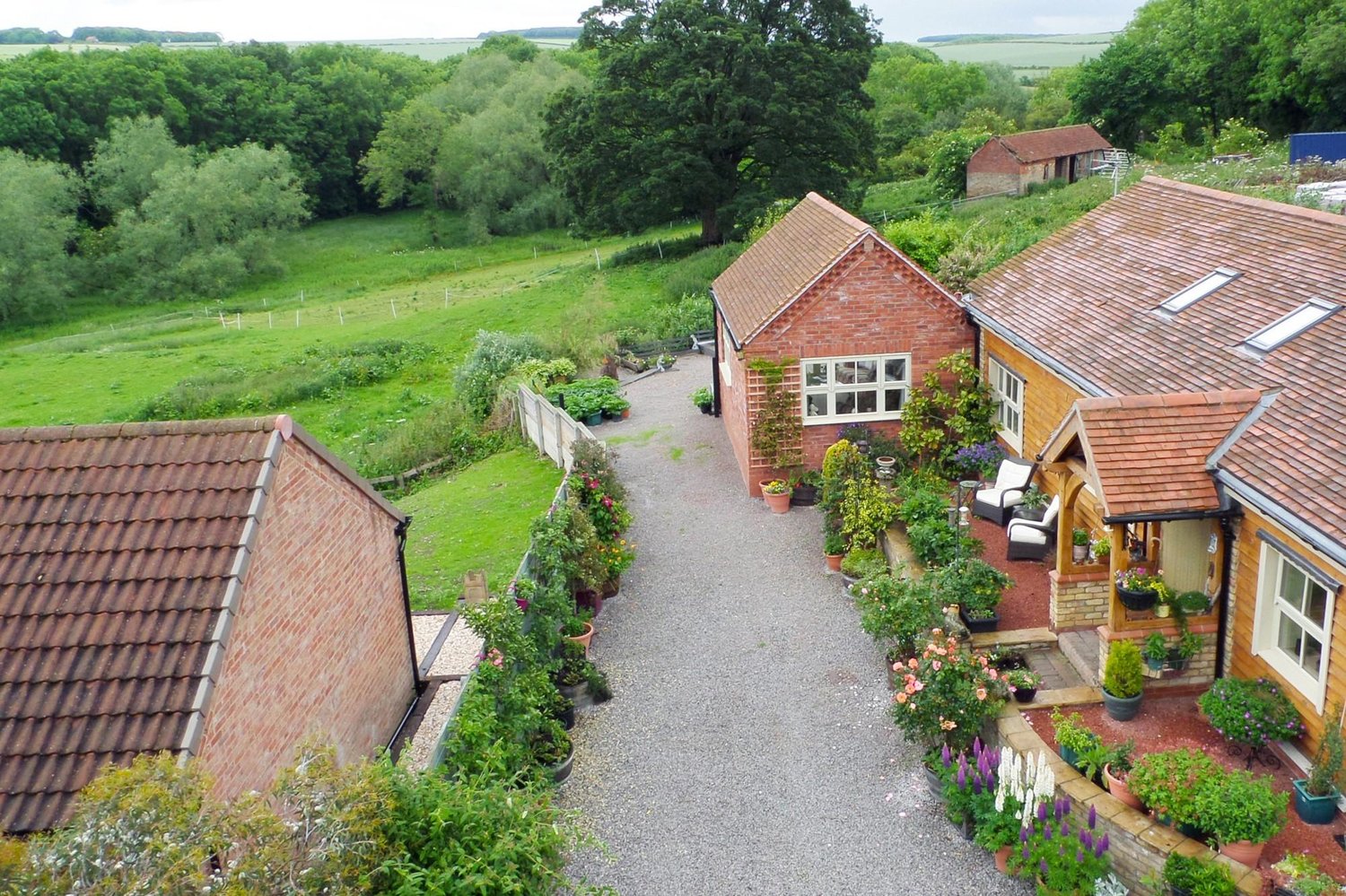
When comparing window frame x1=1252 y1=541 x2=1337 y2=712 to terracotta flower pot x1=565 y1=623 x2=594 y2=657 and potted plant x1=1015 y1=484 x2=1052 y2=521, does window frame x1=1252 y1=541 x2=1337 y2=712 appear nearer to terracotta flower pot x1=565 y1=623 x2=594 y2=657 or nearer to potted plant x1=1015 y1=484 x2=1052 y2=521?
potted plant x1=1015 y1=484 x2=1052 y2=521

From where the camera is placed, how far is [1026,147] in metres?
58.4

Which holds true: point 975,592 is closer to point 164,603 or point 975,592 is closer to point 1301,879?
point 1301,879

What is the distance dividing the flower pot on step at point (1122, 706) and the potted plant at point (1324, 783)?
173 centimetres

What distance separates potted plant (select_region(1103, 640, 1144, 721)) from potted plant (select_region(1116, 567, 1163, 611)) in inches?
16.7

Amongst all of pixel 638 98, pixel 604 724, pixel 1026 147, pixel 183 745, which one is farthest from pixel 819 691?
pixel 1026 147

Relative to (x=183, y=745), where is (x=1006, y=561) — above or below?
below

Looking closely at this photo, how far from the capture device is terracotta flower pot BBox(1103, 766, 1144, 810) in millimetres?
9070

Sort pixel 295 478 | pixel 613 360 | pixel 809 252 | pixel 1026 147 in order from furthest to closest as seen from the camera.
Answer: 1. pixel 1026 147
2. pixel 613 360
3. pixel 809 252
4. pixel 295 478

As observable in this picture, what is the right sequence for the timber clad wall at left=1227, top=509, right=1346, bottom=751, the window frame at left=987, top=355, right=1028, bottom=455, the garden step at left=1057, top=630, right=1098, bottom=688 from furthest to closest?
the window frame at left=987, top=355, right=1028, bottom=455 < the garden step at left=1057, top=630, right=1098, bottom=688 < the timber clad wall at left=1227, top=509, right=1346, bottom=751

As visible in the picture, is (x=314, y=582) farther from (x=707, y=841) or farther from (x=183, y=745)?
(x=707, y=841)

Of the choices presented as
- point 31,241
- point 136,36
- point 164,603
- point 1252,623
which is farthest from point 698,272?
point 136,36

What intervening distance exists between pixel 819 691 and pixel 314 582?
644cm

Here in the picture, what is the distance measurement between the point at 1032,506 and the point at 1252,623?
4740 millimetres

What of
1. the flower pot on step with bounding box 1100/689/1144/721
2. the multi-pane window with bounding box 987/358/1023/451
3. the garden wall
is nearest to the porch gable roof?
the flower pot on step with bounding box 1100/689/1144/721
